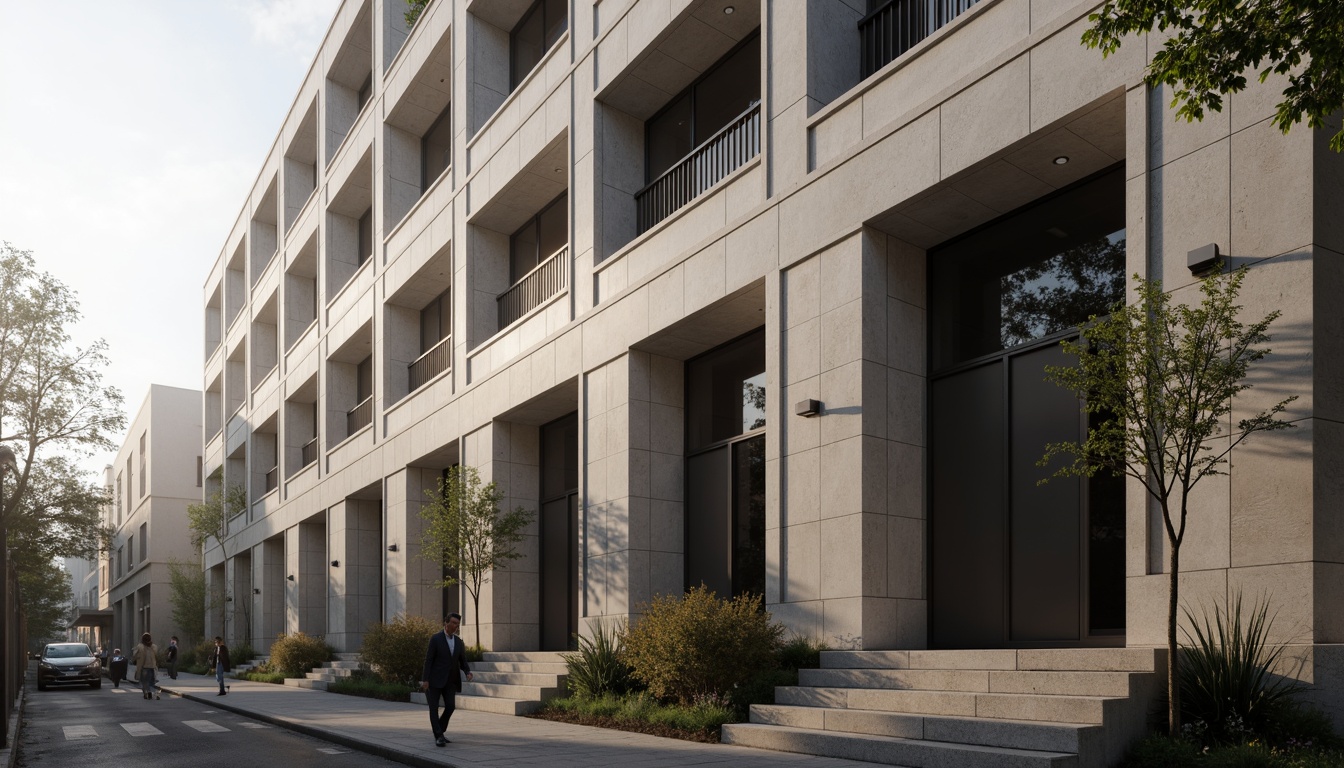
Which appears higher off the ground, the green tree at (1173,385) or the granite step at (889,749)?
the green tree at (1173,385)

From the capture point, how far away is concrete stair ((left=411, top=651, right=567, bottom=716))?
17695 mm

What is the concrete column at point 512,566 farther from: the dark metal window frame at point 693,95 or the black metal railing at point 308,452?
the black metal railing at point 308,452

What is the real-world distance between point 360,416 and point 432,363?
6.78 metres

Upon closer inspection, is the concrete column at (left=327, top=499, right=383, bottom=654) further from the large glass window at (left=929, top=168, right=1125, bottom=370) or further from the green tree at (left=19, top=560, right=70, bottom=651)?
the green tree at (left=19, top=560, right=70, bottom=651)

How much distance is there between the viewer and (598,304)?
2034cm

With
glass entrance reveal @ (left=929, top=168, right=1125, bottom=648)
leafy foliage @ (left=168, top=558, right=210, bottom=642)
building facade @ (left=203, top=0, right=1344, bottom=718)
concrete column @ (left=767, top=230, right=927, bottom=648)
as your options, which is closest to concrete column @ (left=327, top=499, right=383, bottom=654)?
building facade @ (left=203, top=0, right=1344, bottom=718)

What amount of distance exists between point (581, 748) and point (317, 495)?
89.3 feet

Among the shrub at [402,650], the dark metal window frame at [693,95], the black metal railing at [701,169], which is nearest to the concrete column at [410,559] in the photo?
the shrub at [402,650]

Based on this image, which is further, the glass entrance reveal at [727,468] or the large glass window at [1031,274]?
the glass entrance reveal at [727,468]

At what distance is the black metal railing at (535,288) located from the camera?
22984 millimetres

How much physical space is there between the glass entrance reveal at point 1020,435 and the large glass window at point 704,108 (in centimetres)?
542

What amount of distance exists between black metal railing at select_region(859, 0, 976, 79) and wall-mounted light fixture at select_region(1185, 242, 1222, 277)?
542cm

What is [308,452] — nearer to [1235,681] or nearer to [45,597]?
[1235,681]

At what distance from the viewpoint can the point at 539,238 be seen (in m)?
24.9
